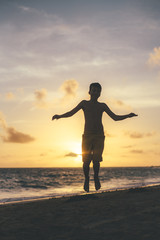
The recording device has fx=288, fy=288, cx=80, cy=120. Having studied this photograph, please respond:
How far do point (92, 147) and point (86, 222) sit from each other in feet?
11.5

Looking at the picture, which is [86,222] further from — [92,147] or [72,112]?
[72,112]

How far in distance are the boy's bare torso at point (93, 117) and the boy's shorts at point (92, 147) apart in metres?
0.12

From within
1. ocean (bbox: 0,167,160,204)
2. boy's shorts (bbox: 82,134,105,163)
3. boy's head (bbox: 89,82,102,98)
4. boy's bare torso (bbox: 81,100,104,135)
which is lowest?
ocean (bbox: 0,167,160,204)

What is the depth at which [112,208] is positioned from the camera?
15.8 ft

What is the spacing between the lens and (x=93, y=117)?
7.20 m

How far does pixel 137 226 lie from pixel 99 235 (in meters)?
0.56

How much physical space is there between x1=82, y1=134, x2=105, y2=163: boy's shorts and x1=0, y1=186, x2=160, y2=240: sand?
203 centimetres

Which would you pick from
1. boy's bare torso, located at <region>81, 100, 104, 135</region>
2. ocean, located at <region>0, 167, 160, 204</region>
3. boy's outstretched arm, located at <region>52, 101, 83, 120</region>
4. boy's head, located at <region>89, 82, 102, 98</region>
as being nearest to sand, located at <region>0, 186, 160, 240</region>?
boy's bare torso, located at <region>81, 100, 104, 135</region>

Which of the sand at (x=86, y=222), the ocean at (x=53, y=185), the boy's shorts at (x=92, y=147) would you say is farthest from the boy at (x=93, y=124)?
the ocean at (x=53, y=185)

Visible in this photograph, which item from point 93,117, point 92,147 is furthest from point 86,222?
point 93,117

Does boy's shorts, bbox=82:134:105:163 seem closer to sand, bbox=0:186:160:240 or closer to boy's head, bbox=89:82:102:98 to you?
boy's head, bbox=89:82:102:98

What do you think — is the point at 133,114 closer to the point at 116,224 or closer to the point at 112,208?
the point at 112,208

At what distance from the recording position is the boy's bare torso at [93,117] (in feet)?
23.6

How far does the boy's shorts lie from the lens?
720cm
